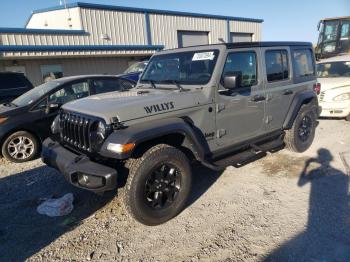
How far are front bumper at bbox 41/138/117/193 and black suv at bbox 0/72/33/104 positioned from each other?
5.86 metres

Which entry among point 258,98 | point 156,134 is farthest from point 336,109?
point 156,134

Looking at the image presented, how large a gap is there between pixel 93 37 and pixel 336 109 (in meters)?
14.1

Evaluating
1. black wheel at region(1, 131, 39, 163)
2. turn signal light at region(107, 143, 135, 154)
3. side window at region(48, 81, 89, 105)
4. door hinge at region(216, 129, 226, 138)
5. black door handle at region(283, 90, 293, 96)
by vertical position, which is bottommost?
black wheel at region(1, 131, 39, 163)

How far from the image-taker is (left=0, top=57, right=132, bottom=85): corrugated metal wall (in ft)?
50.7

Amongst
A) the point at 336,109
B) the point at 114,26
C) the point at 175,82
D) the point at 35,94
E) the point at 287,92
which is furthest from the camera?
the point at 114,26

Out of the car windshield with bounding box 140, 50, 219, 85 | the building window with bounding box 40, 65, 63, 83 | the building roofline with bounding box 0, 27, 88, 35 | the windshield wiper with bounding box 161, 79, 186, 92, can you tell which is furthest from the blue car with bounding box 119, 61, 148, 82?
the windshield wiper with bounding box 161, 79, 186, 92

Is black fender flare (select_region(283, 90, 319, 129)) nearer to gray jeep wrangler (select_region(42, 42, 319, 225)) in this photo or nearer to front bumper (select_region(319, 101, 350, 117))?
gray jeep wrangler (select_region(42, 42, 319, 225))

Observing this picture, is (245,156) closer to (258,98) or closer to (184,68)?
(258,98)

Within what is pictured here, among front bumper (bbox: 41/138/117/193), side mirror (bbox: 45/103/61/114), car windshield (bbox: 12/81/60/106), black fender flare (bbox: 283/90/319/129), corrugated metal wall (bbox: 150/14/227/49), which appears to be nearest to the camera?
front bumper (bbox: 41/138/117/193)

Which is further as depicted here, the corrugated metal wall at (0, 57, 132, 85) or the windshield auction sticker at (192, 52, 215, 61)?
the corrugated metal wall at (0, 57, 132, 85)

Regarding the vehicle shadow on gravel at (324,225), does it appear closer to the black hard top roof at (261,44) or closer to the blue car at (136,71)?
the black hard top roof at (261,44)

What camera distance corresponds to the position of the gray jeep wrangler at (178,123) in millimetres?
3359

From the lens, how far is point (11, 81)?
882cm

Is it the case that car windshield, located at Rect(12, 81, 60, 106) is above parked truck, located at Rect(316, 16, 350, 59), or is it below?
below
